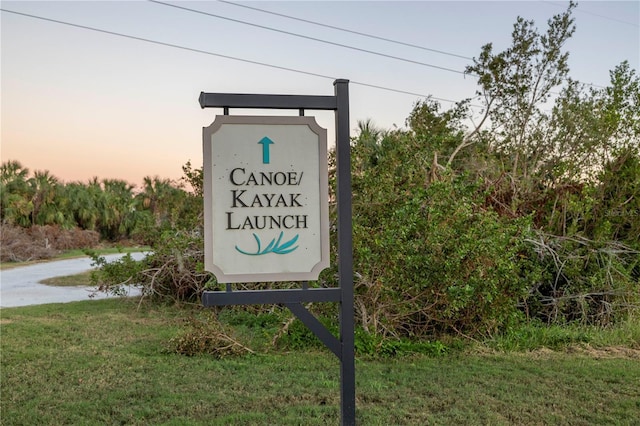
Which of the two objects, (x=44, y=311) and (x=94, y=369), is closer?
(x=94, y=369)

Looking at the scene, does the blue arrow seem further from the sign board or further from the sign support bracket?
the sign support bracket

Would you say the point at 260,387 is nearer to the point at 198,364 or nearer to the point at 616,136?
the point at 198,364

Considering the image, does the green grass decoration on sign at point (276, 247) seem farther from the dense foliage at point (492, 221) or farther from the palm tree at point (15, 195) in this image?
the palm tree at point (15, 195)

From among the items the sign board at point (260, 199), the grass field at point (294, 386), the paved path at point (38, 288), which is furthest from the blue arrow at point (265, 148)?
the paved path at point (38, 288)

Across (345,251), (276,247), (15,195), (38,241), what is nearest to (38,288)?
(38,241)

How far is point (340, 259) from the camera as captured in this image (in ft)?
13.1

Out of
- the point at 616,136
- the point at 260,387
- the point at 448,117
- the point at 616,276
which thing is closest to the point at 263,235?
the point at 260,387

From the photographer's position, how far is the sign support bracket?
3.89 metres

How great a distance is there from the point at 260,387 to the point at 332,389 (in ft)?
2.19

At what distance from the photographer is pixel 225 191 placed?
12.5 ft

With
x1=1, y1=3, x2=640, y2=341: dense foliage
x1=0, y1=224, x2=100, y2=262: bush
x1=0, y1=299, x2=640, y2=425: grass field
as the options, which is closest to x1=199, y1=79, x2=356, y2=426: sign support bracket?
x1=0, y1=299, x2=640, y2=425: grass field

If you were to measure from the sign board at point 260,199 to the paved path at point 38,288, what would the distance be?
7147mm

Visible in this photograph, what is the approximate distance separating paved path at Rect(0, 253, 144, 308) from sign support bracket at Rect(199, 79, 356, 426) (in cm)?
722

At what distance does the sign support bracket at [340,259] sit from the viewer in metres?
3.89
